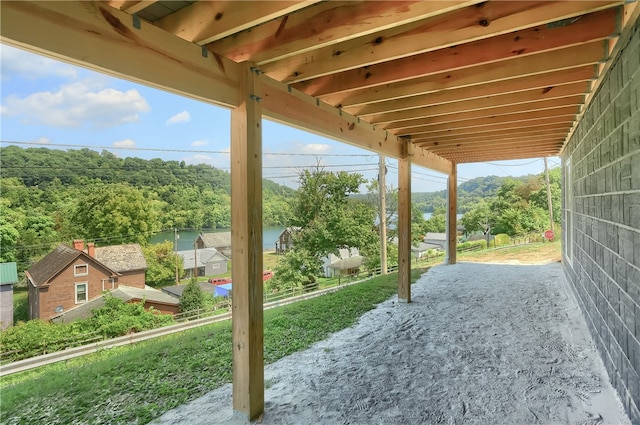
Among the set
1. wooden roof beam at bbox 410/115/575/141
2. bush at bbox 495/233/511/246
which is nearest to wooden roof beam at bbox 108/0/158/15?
wooden roof beam at bbox 410/115/575/141

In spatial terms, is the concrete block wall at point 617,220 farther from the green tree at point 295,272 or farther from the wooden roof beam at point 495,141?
the green tree at point 295,272

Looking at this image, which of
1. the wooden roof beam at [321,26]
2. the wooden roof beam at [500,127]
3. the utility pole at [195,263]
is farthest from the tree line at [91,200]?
the wooden roof beam at [500,127]

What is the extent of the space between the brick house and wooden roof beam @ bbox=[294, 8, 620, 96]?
9.98 feet

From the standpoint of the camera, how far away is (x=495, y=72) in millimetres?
2211

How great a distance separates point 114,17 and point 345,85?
148 centimetres

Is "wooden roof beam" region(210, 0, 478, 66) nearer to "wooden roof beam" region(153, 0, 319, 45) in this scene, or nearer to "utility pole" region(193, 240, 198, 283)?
"wooden roof beam" region(153, 0, 319, 45)

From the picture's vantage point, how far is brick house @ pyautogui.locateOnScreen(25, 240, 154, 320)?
3.39 m

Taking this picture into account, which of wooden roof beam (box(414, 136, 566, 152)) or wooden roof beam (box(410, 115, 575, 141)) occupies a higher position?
wooden roof beam (box(414, 136, 566, 152))

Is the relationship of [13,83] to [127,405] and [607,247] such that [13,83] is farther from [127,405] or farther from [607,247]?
[607,247]

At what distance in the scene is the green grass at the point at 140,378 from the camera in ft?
7.82

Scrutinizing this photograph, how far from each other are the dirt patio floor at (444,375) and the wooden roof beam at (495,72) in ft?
6.79

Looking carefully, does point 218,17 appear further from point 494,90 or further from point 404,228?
point 404,228

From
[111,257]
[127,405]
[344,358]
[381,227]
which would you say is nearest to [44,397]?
[127,405]

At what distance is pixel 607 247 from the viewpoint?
7.94 ft
